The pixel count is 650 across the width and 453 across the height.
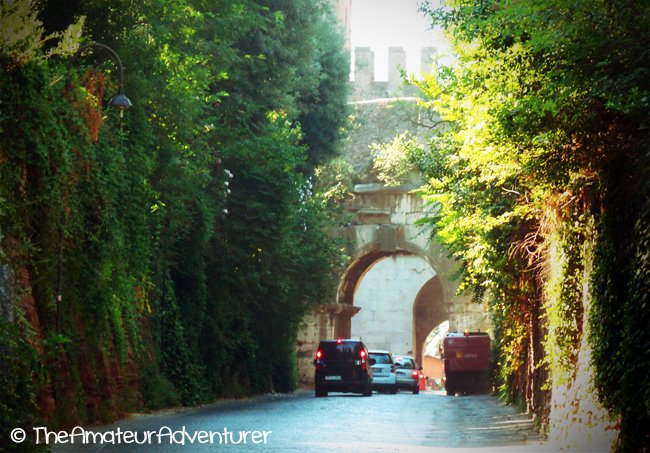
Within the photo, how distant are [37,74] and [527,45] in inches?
267

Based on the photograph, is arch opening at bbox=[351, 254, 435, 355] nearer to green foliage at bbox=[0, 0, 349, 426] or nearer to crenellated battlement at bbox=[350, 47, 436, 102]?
crenellated battlement at bbox=[350, 47, 436, 102]

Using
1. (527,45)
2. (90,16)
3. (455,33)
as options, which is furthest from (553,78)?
(90,16)

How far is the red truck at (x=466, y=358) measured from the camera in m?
44.1

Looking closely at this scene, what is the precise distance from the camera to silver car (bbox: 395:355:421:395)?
49.8 meters

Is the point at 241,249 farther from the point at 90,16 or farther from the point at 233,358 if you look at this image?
the point at 90,16

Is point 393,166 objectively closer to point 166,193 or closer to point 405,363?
point 405,363

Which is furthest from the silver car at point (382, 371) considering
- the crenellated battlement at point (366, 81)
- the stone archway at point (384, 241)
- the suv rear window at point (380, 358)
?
the crenellated battlement at point (366, 81)

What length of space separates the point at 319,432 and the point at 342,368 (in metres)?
20.7

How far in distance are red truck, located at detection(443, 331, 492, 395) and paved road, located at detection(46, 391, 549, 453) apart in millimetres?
19685

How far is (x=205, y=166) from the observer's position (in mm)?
27609

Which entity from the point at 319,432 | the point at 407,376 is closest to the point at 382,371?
the point at 407,376

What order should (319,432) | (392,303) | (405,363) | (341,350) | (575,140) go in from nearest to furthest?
(575,140)
(319,432)
(341,350)
(405,363)
(392,303)

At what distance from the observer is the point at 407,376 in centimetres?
5016

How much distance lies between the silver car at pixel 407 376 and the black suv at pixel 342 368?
39.5 ft
